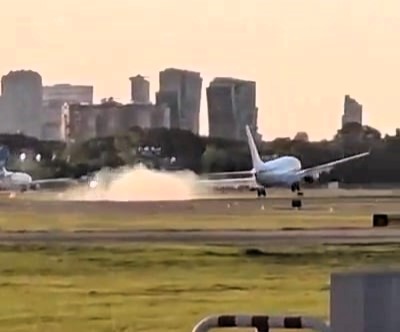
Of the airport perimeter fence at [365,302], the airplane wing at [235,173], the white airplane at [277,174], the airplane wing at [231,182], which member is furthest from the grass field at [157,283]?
the white airplane at [277,174]

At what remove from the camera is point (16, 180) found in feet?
109

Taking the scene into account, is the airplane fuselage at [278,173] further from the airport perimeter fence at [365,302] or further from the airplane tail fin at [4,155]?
the airport perimeter fence at [365,302]

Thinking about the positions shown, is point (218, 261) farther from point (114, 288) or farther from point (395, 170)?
point (395, 170)

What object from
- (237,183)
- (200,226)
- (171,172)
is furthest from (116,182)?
(237,183)

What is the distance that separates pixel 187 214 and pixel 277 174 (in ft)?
46.7

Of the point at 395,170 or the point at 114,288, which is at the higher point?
the point at 395,170

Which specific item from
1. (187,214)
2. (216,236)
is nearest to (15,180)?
(187,214)

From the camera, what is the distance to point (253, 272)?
49.8ft

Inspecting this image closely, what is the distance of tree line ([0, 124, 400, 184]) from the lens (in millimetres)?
26906

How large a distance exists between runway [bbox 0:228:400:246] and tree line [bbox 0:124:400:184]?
4.45 m

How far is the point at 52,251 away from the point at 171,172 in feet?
40.2

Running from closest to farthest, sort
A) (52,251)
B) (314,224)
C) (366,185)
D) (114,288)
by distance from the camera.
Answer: (114,288) → (52,251) → (314,224) → (366,185)

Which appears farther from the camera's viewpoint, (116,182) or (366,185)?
(366,185)

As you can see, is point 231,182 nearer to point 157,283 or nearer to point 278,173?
point 278,173
